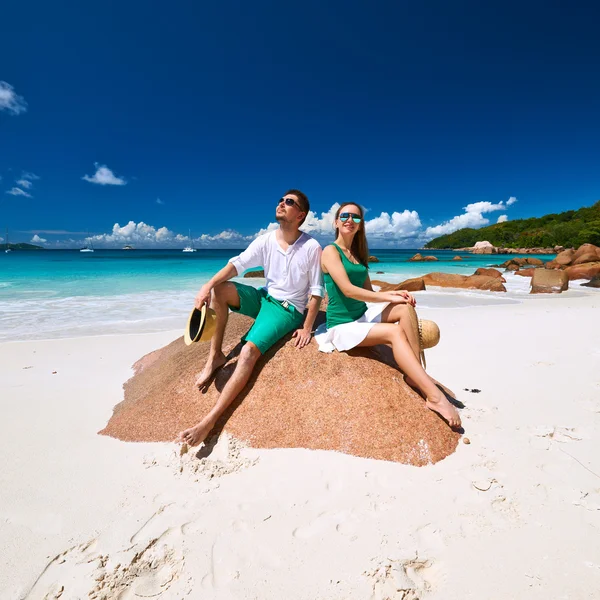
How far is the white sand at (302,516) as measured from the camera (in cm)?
183

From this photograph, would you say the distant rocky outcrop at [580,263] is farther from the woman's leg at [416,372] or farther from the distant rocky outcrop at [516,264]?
the woman's leg at [416,372]

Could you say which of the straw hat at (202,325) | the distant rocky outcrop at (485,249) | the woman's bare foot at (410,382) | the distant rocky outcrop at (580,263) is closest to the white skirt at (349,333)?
the woman's bare foot at (410,382)

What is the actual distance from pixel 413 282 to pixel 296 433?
14.0 m

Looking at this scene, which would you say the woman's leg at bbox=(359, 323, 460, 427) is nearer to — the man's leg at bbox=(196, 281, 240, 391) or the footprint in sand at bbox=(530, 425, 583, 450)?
the footprint in sand at bbox=(530, 425, 583, 450)

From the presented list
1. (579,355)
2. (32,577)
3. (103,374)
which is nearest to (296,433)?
(32,577)

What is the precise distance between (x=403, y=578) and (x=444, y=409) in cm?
153

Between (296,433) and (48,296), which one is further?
(48,296)

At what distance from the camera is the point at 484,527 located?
2.12 meters

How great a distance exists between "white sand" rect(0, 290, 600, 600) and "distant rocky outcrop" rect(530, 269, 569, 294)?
13733mm

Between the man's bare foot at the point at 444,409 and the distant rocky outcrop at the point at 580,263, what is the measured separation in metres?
22.2

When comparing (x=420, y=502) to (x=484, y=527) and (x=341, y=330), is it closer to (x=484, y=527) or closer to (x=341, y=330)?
(x=484, y=527)

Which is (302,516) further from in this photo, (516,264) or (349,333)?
(516,264)

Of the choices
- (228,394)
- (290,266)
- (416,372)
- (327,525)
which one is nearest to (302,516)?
(327,525)

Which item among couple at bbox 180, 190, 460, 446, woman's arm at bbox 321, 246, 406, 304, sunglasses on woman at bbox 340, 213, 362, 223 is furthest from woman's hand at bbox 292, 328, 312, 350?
sunglasses on woman at bbox 340, 213, 362, 223
